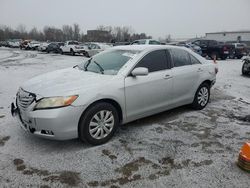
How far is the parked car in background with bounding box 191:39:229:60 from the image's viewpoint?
2136 centimetres

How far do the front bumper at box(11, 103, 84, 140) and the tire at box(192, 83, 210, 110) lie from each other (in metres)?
3.03

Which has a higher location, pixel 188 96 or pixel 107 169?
pixel 188 96

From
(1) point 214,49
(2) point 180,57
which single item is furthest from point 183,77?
(1) point 214,49

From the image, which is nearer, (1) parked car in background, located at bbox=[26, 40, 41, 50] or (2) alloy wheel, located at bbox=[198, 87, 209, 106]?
(2) alloy wheel, located at bbox=[198, 87, 209, 106]

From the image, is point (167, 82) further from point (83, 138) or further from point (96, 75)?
point (83, 138)

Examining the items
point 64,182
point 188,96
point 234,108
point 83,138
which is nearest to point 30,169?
point 64,182

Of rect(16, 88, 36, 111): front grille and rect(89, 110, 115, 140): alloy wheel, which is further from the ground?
rect(16, 88, 36, 111): front grille

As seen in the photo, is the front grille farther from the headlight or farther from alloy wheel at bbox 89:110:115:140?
alloy wheel at bbox 89:110:115:140

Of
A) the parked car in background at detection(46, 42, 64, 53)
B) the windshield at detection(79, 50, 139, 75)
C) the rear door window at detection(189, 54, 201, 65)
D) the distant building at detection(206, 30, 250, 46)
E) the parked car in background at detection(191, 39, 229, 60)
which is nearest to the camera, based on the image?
the windshield at detection(79, 50, 139, 75)

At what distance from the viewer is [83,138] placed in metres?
3.83

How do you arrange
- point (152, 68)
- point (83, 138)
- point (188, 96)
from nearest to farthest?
1. point (83, 138)
2. point (152, 68)
3. point (188, 96)

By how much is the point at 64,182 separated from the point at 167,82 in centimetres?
268

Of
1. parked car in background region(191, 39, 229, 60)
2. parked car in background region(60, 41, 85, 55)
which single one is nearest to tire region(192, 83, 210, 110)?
parked car in background region(191, 39, 229, 60)

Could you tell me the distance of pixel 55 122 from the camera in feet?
11.5
